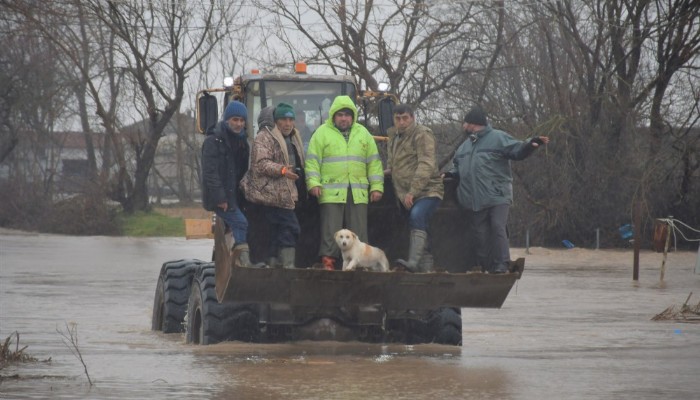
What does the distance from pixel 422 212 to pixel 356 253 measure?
0.78 m

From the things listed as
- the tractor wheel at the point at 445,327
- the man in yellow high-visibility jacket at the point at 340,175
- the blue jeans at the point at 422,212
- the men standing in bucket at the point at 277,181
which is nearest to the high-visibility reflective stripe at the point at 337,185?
the man in yellow high-visibility jacket at the point at 340,175

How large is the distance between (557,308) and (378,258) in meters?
7.12

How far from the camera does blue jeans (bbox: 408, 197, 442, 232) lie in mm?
11156

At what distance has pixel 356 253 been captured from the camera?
10.8m

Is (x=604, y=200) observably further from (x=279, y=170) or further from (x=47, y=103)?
(x=47, y=103)

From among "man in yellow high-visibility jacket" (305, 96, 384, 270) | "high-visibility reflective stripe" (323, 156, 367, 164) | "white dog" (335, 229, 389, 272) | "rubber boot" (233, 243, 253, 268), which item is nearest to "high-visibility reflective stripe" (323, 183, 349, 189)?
"man in yellow high-visibility jacket" (305, 96, 384, 270)

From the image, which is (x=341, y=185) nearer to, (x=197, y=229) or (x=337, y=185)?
(x=337, y=185)

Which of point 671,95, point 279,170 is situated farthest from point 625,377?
point 671,95

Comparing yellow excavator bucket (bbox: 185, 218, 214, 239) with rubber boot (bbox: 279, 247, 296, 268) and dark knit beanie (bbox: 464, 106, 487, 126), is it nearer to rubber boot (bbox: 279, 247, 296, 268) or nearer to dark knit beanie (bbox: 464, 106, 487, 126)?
dark knit beanie (bbox: 464, 106, 487, 126)

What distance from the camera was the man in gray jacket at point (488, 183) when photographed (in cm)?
1140

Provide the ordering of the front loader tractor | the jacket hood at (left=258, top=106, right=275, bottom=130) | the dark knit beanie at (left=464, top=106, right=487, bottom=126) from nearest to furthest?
1. the front loader tractor
2. the jacket hood at (left=258, top=106, right=275, bottom=130)
3. the dark knit beanie at (left=464, top=106, right=487, bottom=126)

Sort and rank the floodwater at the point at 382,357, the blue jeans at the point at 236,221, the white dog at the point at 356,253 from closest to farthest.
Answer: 1. the floodwater at the point at 382,357
2. the white dog at the point at 356,253
3. the blue jeans at the point at 236,221

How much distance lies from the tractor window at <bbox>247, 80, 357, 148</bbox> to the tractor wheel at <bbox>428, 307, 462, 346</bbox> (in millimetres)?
3454

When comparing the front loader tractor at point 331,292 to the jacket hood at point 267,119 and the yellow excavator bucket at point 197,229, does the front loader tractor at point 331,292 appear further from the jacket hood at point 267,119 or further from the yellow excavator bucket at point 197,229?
the yellow excavator bucket at point 197,229
